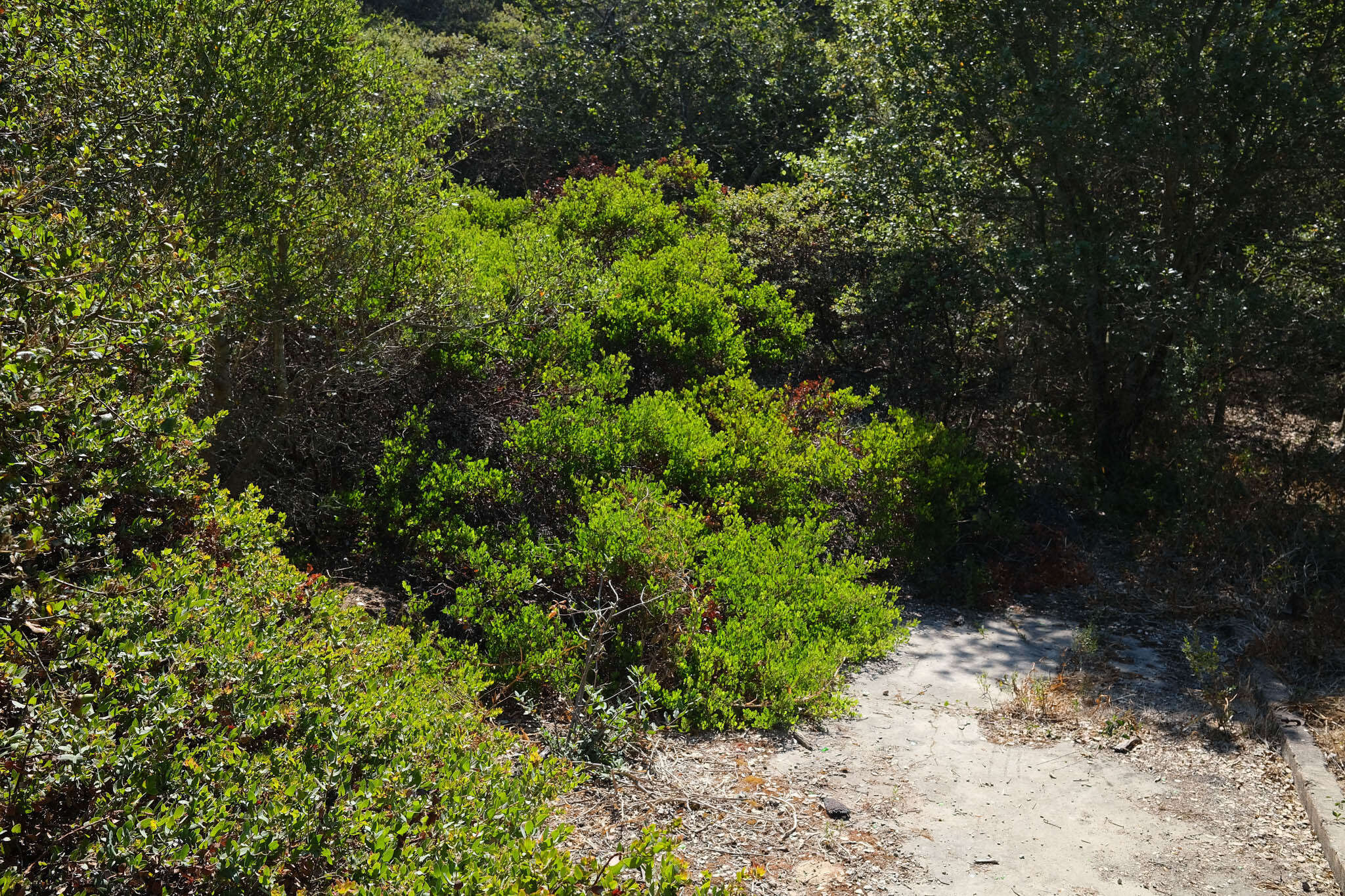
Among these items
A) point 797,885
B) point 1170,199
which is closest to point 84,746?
point 797,885

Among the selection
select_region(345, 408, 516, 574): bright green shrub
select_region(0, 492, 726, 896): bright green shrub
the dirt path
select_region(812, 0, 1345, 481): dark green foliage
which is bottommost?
the dirt path

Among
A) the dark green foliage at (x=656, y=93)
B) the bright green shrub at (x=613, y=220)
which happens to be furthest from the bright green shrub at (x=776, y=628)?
the dark green foliage at (x=656, y=93)

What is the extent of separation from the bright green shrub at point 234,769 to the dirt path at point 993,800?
2.84 ft

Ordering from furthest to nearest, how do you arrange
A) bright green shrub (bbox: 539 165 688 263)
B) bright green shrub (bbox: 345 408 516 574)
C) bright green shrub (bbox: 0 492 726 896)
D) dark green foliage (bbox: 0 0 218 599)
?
bright green shrub (bbox: 539 165 688 263)
bright green shrub (bbox: 345 408 516 574)
dark green foliage (bbox: 0 0 218 599)
bright green shrub (bbox: 0 492 726 896)

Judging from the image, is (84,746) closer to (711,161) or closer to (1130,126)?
(1130,126)

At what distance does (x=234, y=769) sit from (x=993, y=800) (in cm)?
302

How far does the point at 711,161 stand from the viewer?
1459 centimetres

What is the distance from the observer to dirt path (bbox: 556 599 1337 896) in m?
3.56

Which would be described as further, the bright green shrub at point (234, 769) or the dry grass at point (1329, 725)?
the dry grass at point (1329, 725)

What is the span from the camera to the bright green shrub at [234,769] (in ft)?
7.47

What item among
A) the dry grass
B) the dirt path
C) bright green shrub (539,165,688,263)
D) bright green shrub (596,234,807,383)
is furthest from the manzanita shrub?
bright green shrub (539,165,688,263)

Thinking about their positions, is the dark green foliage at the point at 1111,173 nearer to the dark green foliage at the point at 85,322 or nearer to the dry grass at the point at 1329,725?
the dry grass at the point at 1329,725

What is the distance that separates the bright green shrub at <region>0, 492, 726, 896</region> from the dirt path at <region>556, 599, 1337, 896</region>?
0.87 metres

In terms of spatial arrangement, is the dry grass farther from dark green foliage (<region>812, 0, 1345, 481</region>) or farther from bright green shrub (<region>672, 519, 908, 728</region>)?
dark green foliage (<region>812, 0, 1345, 481</region>)
